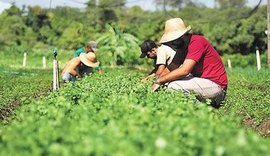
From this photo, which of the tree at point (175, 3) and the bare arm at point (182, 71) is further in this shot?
the tree at point (175, 3)

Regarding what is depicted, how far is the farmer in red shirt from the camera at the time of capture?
25.8 feet

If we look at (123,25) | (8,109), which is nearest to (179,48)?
(8,109)

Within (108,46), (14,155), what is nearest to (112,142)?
(14,155)

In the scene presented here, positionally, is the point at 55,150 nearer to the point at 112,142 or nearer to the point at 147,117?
the point at 112,142

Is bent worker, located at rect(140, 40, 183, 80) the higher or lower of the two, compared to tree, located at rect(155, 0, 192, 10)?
lower

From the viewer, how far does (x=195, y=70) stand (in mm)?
8406

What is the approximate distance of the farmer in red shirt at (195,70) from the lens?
7.88 m

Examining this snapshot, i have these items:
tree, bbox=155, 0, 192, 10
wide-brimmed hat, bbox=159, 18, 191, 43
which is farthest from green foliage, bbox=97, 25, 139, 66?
tree, bbox=155, 0, 192, 10

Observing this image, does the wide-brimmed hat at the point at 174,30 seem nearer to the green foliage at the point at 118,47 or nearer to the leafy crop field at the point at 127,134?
the leafy crop field at the point at 127,134

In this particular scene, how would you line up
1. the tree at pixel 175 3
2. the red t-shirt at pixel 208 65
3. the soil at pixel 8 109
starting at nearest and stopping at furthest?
the red t-shirt at pixel 208 65 < the soil at pixel 8 109 < the tree at pixel 175 3

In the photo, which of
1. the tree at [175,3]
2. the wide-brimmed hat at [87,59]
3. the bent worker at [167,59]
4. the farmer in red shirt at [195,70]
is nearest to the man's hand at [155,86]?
the farmer in red shirt at [195,70]

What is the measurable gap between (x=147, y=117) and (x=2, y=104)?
7178 mm

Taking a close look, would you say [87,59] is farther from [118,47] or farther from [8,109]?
[118,47]

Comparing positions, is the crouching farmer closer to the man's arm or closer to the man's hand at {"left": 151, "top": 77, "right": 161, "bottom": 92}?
the man's hand at {"left": 151, "top": 77, "right": 161, "bottom": 92}
